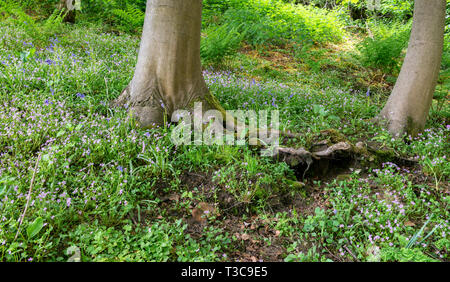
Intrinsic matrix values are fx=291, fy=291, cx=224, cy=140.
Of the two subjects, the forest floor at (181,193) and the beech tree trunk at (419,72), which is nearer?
the forest floor at (181,193)

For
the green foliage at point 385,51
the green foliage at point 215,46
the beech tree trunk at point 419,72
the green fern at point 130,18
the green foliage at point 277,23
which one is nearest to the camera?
the beech tree trunk at point 419,72

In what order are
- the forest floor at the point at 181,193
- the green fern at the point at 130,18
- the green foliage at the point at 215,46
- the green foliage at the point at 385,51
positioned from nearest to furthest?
the forest floor at the point at 181,193
the green foliage at the point at 215,46
the green foliage at the point at 385,51
the green fern at the point at 130,18

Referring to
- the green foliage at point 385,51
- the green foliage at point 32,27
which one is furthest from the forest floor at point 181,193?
the green foliage at point 385,51

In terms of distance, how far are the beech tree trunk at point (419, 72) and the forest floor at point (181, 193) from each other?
1.03ft

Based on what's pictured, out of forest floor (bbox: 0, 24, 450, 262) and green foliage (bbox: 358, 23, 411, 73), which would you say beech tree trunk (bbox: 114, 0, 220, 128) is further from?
green foliage (bbox: 358, 23, 411, 73)

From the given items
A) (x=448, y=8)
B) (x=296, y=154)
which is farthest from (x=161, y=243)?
(x=448, y=8)

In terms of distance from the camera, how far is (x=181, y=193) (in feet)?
10.3

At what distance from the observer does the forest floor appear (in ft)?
7.93

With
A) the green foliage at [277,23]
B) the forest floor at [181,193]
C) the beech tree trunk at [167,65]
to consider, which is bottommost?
the forest floor at [181,193]

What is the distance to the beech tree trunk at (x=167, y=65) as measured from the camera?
3770 millimetres

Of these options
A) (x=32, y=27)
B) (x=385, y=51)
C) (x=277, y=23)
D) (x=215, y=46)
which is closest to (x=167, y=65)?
(x=215, y=46)

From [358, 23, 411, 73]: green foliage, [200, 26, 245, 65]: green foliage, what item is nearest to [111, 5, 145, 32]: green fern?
[200, 26, 245, 65]: green foliage

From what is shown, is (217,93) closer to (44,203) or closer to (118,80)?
(118,80)

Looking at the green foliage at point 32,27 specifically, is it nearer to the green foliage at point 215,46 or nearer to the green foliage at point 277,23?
the green foliage at point 215,46
